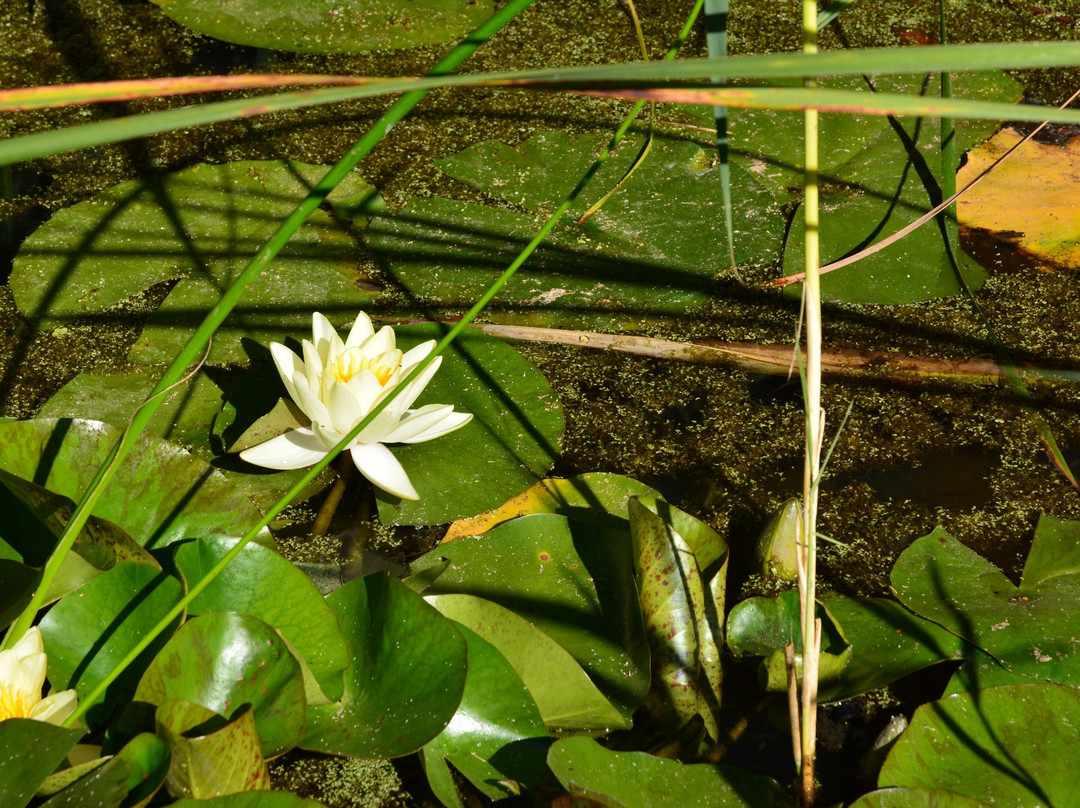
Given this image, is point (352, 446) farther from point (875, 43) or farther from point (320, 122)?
point (875, 43)

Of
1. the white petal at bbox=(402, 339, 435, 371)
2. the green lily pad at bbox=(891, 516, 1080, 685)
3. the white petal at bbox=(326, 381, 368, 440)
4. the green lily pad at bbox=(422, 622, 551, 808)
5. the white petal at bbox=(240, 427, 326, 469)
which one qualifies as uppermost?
the white petal at bbox=(402, 339, 435, 371)

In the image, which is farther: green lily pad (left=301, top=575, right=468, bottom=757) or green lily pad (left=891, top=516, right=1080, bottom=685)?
green lily pad (left=891, top=516, right=1080, bottom=685)

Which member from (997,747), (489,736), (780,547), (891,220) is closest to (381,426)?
(489,736)

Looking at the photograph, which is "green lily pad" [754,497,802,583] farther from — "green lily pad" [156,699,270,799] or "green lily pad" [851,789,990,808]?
"green lily pad" [156,699,270,799]

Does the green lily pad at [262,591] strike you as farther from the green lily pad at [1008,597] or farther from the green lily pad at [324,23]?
the green lily pad at [324,23]

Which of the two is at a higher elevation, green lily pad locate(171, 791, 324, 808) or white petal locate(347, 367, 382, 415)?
white petal locate(347, 367, 382, 415)

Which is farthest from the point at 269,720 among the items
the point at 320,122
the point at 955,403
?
the point at 320,122

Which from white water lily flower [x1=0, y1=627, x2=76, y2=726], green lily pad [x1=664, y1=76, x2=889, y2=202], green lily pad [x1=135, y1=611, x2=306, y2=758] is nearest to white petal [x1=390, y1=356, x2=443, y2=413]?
green lily pad [x1=135, y1=611, x2=306, y2=758]
